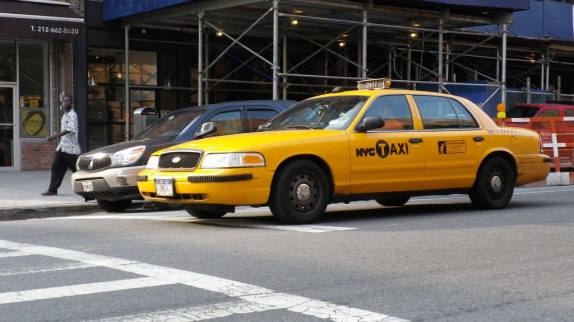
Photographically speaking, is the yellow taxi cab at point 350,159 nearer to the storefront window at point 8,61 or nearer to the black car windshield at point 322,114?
the black car windshield at point 322,114

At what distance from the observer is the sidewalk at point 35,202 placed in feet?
40.0

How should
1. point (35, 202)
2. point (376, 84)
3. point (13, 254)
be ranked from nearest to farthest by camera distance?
point (13, 254), point (376, 84), point (35, 202)

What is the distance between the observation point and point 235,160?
350 inches

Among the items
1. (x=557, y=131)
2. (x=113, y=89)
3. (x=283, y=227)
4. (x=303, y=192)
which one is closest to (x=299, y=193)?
(x=303, y=192)

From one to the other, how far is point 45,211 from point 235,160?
4703mm

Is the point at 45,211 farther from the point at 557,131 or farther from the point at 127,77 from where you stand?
the point at 557,131

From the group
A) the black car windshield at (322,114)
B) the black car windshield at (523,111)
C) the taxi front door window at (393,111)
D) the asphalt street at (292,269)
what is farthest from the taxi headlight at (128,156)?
the black car windshield at (523,111)

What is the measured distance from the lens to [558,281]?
20.7ft

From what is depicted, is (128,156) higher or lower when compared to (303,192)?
higher

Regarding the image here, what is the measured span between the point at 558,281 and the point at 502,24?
15402mm

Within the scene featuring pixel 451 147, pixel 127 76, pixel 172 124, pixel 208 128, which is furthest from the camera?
pixel 127 76

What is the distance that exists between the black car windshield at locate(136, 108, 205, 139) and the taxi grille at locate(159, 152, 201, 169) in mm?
2342

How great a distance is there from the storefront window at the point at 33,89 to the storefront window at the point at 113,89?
1.20 meters

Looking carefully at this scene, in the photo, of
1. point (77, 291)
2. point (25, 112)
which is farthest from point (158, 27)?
point (77, 291)
